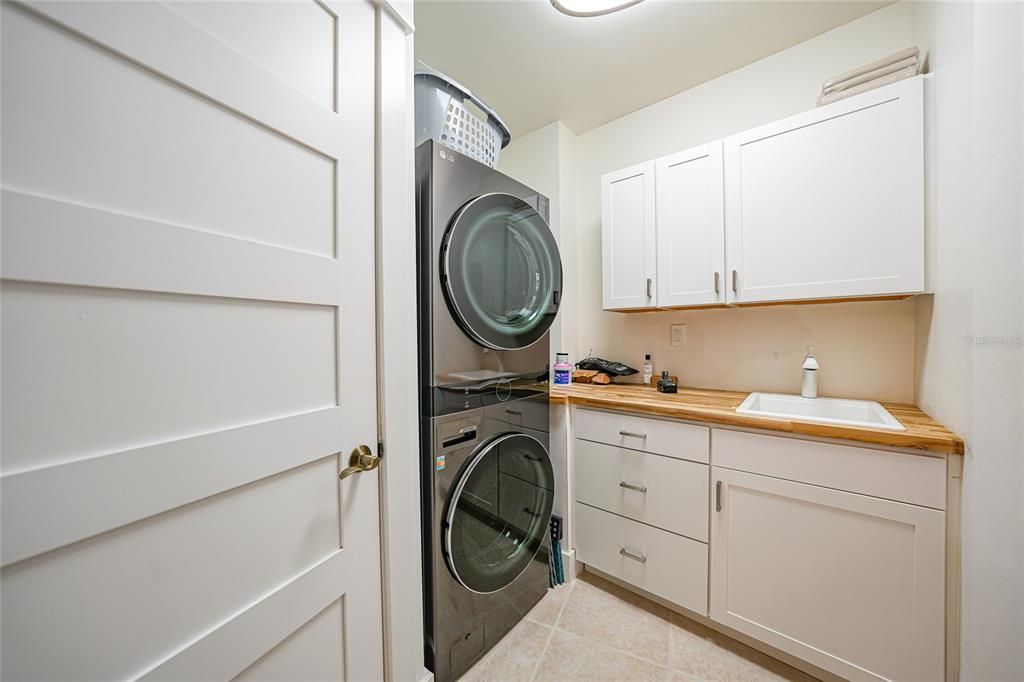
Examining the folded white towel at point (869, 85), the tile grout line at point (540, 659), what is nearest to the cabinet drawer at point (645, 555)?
the tile grout line at point (540, 659)

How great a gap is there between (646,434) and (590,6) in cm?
177

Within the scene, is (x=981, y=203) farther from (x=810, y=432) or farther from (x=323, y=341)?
(x=323, y=341)

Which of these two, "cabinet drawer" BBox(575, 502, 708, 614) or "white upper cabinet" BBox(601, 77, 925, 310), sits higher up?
"white upper cabinet" BBox(601, 77, 925, 310)

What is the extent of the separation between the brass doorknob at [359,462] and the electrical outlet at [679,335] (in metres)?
1.77

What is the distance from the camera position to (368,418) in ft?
3.07

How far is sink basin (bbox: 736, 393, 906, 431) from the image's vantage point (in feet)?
4.72

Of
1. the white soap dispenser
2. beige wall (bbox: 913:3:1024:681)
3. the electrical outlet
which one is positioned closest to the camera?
beige wall (bbox: 913:3:1024:681)

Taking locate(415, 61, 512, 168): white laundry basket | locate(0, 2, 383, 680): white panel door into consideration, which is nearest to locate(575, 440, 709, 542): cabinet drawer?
locate(0, 2, 383, 680): white panel door

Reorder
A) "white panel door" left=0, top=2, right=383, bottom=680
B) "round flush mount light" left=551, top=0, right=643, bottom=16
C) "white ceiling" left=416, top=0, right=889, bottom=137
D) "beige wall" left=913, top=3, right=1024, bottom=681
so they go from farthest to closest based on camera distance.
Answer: "white ceiling" left=416, top=0, right=889, bottom=137 < "round flush mount light" left=551, top=0, right=643, bottom=16 < "beige wall" left=913, top=3, right=1024, bottom=681 < "white panel door" left=0, top=2, right=383, bottom=680

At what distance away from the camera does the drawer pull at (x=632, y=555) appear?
1.56 m

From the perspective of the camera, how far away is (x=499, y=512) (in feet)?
4.62

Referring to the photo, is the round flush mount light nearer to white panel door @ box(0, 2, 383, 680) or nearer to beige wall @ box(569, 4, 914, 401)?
beige wall @ box(569, 4, 914, 401)

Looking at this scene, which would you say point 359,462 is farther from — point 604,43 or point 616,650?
point 604,43

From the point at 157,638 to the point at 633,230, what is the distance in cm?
212
